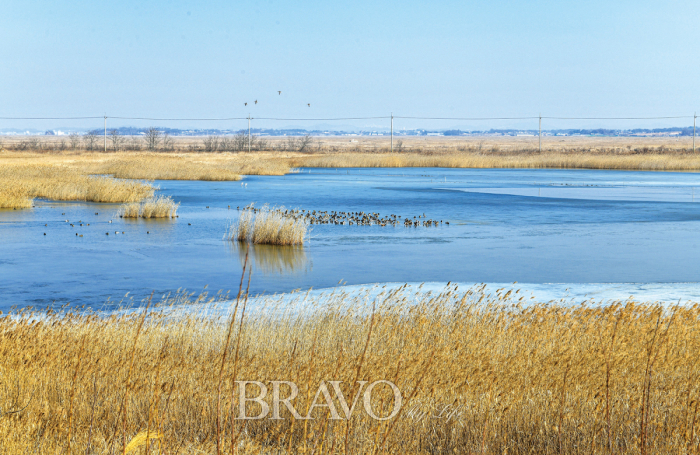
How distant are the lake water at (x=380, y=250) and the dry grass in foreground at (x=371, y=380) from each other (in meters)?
3.30

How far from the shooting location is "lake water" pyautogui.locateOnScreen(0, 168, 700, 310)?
12711 mm

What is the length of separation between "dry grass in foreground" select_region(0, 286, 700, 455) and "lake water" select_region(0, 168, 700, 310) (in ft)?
10.8

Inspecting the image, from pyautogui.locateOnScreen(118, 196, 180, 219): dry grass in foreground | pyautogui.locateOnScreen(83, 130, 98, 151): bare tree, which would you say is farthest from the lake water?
pyautogui.locateOnScreen(83, 130, 98, 151): bare tree

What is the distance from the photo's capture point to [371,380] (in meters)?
5.96

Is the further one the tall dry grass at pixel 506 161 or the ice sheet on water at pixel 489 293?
the tall dry grass at pixel 506 161

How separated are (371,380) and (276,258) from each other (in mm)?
10237

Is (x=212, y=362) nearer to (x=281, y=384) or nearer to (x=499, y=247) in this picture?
(x=281, y=384)

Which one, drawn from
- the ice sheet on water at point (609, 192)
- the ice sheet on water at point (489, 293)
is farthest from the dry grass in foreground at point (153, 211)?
the ice sheet on water at point (609, 192)

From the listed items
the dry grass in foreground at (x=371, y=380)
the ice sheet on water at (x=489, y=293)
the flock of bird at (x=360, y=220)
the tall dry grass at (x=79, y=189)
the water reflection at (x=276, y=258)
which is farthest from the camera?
the tall dry grass at (x=79, y=189)

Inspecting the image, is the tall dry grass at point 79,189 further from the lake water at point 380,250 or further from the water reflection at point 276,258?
the water reflection at point 276,258

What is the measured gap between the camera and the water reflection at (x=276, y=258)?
14648mm

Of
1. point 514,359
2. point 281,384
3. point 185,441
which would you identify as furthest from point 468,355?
point 185,441

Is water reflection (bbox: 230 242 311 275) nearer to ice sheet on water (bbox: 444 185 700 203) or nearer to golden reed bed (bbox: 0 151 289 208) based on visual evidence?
golden reed bed (bbox: 0 151 289 208)

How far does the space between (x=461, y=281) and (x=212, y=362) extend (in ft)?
23.5
